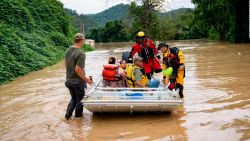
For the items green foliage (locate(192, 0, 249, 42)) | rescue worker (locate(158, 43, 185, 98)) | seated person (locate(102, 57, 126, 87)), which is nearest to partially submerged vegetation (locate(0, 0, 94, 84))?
seated person (locate(102, 57, 126, 87))

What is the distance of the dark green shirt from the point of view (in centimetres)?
771

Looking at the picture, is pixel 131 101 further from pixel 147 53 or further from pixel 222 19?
pixel 222 19

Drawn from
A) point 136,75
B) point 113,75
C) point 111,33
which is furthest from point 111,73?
point 111,33

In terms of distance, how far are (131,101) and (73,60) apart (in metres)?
1.46

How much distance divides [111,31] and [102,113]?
284ft

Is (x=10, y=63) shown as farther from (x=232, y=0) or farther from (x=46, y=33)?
(x=232, y=0)

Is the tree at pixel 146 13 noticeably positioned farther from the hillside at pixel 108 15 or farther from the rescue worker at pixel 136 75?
the hillside at pixel 108 15

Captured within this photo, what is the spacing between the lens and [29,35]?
2389 centimetres

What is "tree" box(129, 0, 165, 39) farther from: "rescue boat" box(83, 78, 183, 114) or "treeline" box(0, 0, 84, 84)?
"rescue boat" box(83, 78, 183, 114)

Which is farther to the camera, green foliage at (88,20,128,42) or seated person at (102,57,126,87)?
green foliage at (88,20,128,42)

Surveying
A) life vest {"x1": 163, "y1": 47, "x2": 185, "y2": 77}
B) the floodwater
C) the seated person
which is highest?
life vest {"x1": 163, "y1": 47, "x2": 185, "y2": 77}

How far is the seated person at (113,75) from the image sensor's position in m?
8.65

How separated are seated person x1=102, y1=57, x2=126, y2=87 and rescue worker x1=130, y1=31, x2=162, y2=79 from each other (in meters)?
1.65

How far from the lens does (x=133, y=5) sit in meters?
41.2
